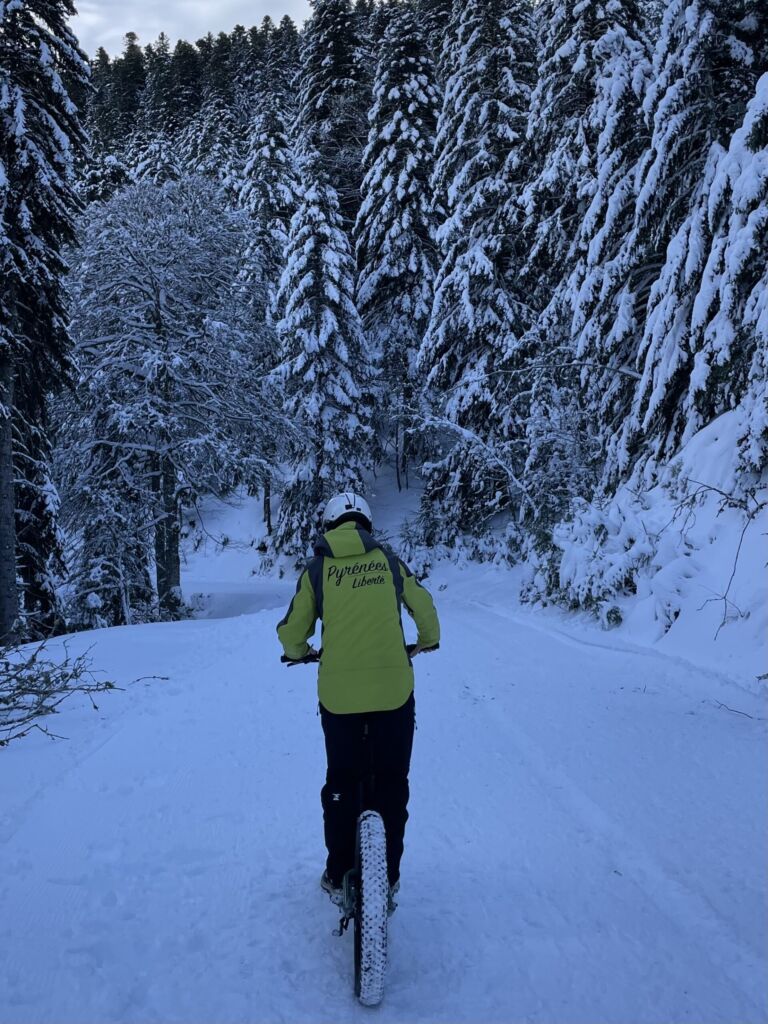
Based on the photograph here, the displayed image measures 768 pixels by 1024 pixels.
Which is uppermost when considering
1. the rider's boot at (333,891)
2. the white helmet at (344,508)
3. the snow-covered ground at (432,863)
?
the white helmet at (344,508)

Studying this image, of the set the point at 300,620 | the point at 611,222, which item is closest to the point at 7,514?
the point at 300,620

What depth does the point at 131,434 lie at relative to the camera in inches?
639

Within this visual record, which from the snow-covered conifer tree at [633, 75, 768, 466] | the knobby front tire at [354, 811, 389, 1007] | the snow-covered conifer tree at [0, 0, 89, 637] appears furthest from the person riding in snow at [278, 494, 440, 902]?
the snow-covered conifer tree at [0, 0, 89, 637]

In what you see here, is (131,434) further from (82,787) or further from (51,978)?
(51,978)

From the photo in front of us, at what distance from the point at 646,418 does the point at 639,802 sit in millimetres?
7362

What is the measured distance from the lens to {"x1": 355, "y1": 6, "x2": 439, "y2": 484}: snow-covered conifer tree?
2298 cm

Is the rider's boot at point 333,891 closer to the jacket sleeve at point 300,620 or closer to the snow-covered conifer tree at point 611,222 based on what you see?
the jacket sleeve at point 300,620

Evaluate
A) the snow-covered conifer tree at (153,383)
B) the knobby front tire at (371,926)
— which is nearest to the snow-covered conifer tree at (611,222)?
the snow-covered conifer tree at (153,383)

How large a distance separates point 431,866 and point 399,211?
77.8ft

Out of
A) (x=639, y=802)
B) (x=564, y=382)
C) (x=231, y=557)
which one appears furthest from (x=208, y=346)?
(x=231, y=557)

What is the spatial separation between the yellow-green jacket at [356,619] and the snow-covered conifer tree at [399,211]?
19.5 meters

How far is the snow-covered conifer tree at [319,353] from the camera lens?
70.9 ft

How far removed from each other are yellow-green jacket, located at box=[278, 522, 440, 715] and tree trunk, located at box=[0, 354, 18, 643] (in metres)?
10.5

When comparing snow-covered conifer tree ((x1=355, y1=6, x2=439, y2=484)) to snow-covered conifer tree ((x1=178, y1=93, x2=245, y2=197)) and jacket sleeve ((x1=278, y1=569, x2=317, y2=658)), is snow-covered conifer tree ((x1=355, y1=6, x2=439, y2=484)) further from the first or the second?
jacket sleeve ((x1=278, y1=569, x2=317, y2=658))
